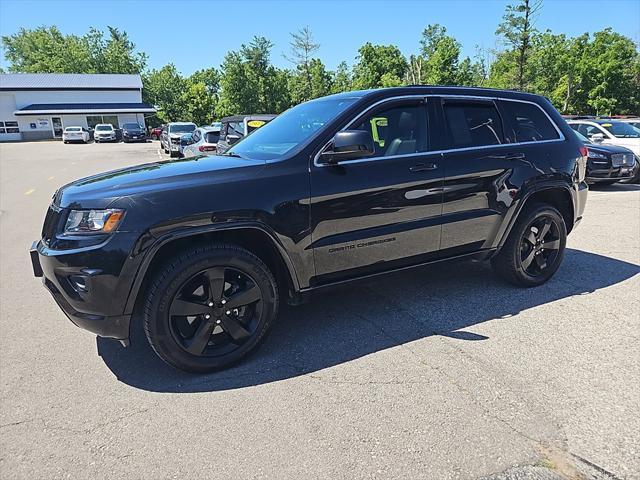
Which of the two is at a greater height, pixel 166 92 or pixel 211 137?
pixel 166 92

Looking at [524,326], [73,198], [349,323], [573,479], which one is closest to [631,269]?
[524,326]

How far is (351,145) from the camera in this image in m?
3.20

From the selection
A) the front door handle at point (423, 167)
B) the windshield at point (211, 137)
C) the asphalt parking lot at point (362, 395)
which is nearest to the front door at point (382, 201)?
the front door handle at point (423, 167)

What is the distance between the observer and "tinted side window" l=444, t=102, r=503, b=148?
4.02m

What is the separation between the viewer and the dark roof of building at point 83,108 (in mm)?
53594

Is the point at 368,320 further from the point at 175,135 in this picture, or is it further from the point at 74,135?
the point at 74,135

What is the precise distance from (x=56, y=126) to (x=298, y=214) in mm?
61626

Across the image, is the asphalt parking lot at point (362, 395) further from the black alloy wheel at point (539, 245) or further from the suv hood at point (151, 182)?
the suv hood at point (151, 182)

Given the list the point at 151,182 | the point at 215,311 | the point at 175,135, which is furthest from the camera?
the point at 175,135

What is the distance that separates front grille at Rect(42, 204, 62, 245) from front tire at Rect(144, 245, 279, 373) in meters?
0.74

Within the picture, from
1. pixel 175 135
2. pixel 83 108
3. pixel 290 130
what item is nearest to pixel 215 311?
pixel 290 130

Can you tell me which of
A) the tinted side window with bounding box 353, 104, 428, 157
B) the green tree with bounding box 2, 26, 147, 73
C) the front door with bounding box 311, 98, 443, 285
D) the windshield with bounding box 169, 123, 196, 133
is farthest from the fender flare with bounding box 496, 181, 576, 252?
the green tree with bounding box 2, 26, 147, 73

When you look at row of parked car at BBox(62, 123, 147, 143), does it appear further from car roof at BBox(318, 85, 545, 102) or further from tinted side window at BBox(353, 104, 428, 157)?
tinted side window at BBox(353, 104, 428, 157)

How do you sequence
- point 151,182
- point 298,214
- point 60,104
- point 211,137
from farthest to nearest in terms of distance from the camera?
point 60,104, point 211,137, point 298,214, point 151,182
